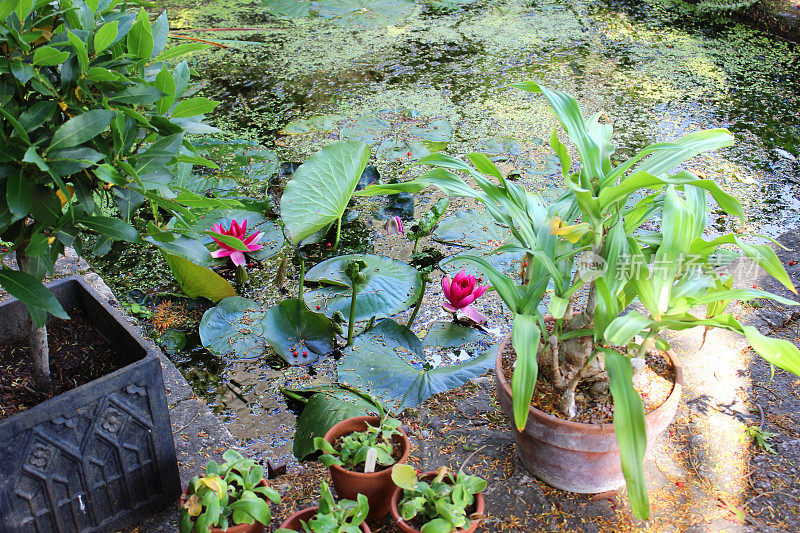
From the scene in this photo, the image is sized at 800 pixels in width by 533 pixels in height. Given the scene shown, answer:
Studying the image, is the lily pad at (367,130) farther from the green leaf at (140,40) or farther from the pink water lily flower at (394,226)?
the green leaf at (140,40)

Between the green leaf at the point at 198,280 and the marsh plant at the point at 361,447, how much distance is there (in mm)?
705

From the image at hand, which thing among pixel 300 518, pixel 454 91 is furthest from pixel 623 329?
pixel 454 91

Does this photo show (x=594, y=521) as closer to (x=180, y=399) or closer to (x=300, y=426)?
(x=300, y=426)

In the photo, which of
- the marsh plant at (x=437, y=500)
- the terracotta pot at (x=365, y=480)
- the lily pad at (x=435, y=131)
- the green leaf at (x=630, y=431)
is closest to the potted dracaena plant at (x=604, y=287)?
the green leaf at (x=630, y=431)

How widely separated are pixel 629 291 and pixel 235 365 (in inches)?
39.5

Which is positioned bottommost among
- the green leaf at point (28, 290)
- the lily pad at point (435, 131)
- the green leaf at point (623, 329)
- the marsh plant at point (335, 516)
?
the lily pad at point (435, 131)

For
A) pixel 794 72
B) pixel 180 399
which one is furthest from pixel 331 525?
pixel 794 72

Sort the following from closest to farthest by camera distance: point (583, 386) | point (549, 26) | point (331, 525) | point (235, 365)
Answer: point (331, 525) → point (583, 386) → point (235, 365) → point (549, 26)

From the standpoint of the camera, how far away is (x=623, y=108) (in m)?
2.95

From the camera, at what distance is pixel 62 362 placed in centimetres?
123

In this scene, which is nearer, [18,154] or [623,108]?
[18,154]

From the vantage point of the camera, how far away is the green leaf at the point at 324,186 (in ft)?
5.59

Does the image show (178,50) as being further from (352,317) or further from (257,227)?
(257,227)

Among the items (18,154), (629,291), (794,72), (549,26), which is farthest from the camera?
(549,26)
